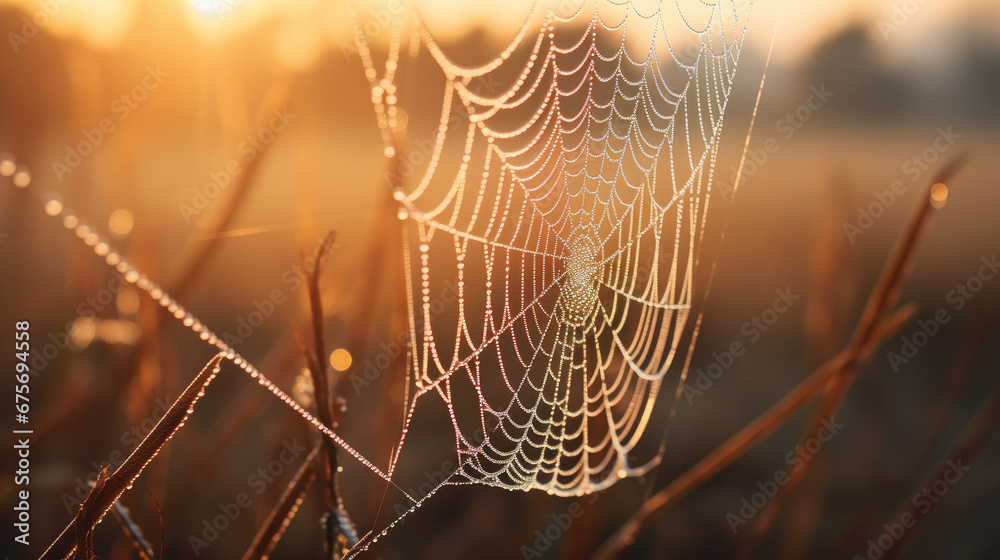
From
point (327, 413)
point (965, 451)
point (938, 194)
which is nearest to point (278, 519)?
point (327, 413)

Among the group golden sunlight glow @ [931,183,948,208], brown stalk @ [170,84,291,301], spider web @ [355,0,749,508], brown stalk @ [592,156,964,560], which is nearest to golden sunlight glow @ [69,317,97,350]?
brown stalk @ [170,84,291,301]

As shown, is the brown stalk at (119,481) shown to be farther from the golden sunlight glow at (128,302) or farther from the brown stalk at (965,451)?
the brown stalk at (965,451)

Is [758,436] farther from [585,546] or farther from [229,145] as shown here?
[229,145]

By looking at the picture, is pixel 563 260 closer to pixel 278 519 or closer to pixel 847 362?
pixel 847 362

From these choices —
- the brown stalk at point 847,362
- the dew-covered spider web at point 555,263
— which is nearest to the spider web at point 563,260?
the dew-covered spider web at point 555,263

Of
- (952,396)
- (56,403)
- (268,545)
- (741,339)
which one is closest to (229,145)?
(56,403)

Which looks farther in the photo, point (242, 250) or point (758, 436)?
point (242, 250)

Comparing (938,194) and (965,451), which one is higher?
(938,194)

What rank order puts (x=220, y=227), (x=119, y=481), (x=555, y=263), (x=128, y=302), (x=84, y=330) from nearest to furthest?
(x=119, y=481) < (x=220, y=227) < (x=84, y=330) < (x=128, y=302) < (x=555, y=263)
